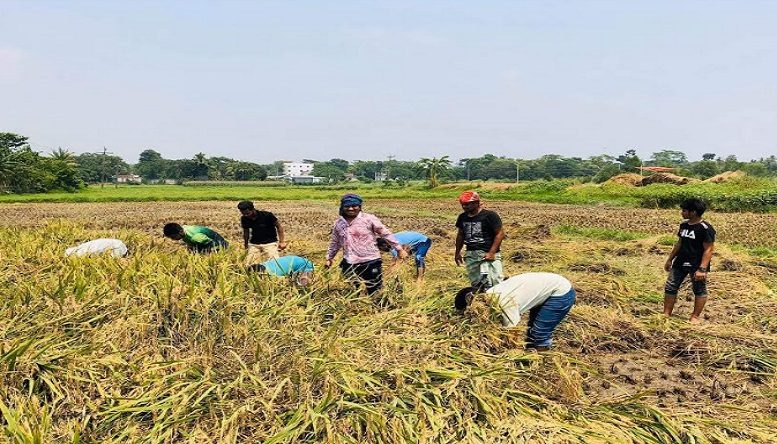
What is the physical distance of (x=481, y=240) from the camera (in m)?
5.00

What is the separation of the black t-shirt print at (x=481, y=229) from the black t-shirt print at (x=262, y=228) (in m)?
2.44

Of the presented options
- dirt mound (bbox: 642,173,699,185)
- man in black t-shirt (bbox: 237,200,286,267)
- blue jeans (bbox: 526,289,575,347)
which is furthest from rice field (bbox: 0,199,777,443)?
dirt mound (bbox: 642,173,699,185)

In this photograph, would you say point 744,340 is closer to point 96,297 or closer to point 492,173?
point 96,297

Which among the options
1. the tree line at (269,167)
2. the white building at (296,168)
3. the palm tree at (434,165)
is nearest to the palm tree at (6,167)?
the tree line at (269,167)

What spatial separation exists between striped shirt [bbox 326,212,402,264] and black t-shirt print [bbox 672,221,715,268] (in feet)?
9.33

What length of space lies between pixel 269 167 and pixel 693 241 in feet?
573

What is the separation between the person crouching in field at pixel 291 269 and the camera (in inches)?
167

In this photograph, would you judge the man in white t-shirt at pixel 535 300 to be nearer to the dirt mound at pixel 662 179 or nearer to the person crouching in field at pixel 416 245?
the person crouching in field at pixel 416 245

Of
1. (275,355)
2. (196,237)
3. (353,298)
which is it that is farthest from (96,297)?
(196,237)

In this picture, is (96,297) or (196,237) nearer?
(96,297)

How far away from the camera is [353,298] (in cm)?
409

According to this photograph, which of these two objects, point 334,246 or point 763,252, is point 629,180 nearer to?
point 763,252

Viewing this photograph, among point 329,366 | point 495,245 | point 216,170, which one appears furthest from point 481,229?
point 216,170

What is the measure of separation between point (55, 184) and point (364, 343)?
4923cm
